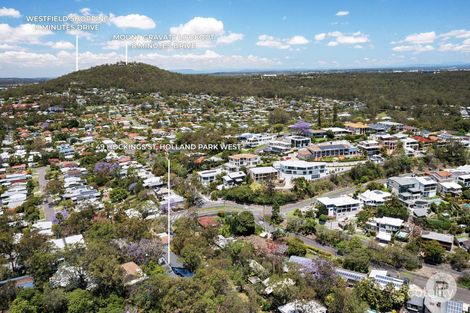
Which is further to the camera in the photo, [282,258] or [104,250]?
[282,258]

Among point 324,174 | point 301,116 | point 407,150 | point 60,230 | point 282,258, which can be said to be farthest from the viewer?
point 301,116

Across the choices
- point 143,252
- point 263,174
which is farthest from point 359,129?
point 143,252

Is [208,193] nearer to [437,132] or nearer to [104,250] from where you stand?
[104,250]

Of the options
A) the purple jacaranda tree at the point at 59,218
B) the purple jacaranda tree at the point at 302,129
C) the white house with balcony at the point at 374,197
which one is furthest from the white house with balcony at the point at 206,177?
the purple jacaranda tree at the point at 302,129

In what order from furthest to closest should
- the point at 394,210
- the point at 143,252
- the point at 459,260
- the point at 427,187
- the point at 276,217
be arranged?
the point at 427,187, the point at 276,217, the point at 394,210, the point at 459,260, the point at 143,252

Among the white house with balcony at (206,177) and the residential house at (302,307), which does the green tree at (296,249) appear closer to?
the residential house at (302,307)

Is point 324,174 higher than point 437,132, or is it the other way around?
point 437,132

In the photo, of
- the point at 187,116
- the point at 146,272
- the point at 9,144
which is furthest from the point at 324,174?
the point at 9,144

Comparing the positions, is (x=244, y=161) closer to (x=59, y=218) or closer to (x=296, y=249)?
(x=296, y=249)

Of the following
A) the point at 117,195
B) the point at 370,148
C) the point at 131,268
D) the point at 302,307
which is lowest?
the point at 302,307
